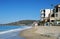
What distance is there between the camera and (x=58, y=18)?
6369 cm

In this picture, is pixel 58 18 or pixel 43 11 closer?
pixel 58 18

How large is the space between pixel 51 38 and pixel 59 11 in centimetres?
4760

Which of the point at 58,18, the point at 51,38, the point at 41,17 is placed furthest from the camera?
the point at 41,17

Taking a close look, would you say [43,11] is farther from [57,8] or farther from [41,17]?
[57,8]

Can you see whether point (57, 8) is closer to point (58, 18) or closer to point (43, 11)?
point (58, 18)

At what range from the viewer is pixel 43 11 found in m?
89.9

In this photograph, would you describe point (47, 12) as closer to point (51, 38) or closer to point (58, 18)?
point (58, 18)

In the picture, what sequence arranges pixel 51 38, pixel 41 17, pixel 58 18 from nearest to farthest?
pixel 51 38 → pixel 58 18 → pixel 41 17

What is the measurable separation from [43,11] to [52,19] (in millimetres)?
24163

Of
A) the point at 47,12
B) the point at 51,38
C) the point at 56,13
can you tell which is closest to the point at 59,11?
the point at 56,13

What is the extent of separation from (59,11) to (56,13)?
1.46 metres

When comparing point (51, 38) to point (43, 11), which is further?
point (43, 11)

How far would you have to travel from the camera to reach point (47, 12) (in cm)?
8850

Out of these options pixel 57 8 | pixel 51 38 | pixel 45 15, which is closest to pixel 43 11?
pixel 45 15
